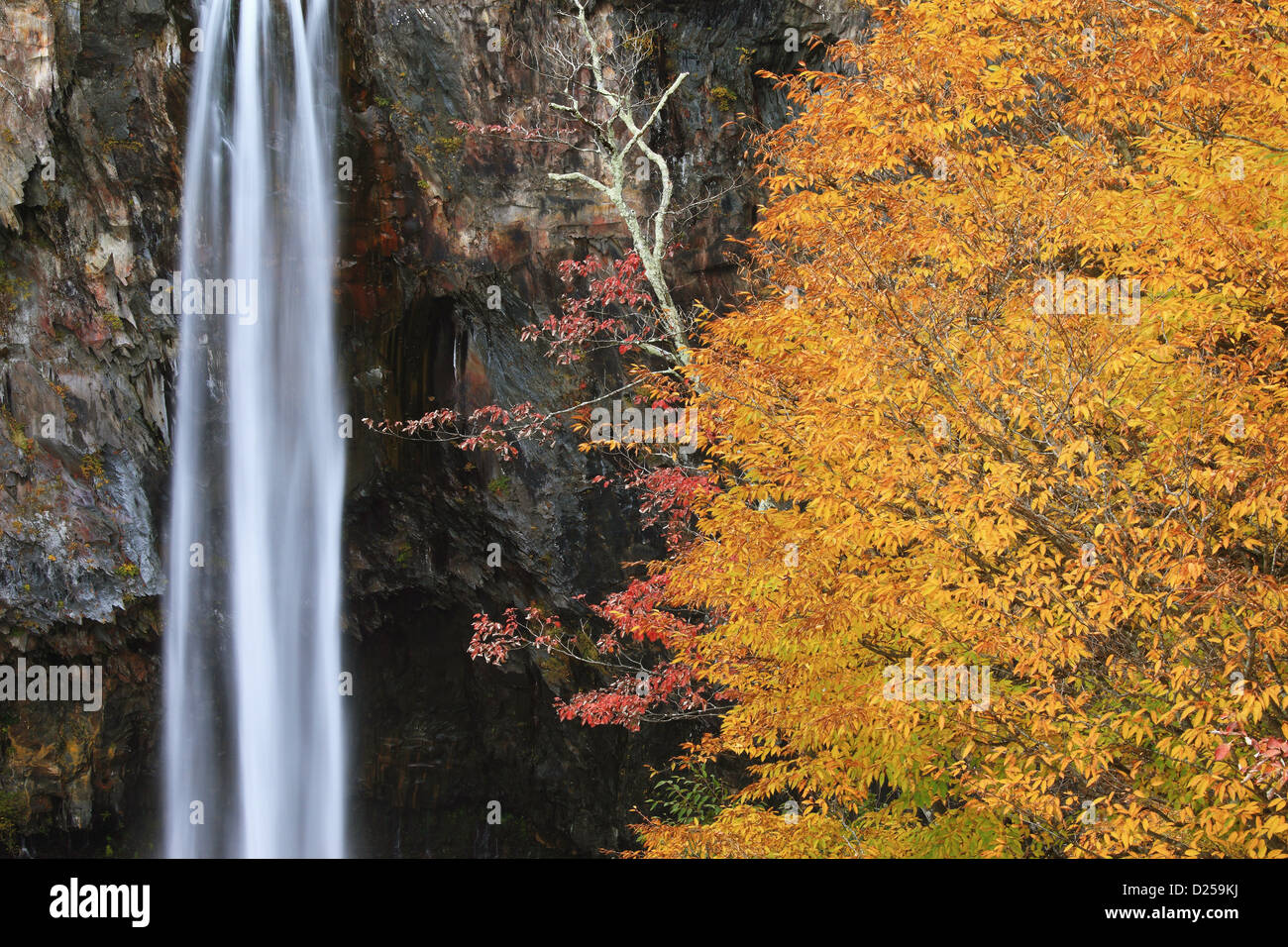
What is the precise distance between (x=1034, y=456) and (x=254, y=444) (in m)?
13.5

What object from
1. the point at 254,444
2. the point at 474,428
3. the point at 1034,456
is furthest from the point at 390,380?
the point at 1034,456

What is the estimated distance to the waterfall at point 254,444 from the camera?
1725 centimetres

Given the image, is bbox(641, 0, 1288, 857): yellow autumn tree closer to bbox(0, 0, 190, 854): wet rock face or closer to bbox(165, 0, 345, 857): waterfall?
bbox(165, 0, 345, 857): waterfall

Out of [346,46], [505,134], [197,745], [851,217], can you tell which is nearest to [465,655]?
[197,745]

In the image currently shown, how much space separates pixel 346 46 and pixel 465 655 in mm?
10500

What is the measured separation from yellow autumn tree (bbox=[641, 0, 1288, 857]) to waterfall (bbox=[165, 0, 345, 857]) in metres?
9.40

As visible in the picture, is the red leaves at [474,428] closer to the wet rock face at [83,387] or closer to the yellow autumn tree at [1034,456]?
the wet rock face at [83,387]

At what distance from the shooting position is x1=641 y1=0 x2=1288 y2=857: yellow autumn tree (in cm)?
697

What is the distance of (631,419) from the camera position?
16.7 metres

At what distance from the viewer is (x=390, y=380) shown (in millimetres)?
18250

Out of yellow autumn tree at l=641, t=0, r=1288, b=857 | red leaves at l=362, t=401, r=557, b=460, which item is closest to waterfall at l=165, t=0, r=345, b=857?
red leaves at l=362, t=401, r=557, b=460

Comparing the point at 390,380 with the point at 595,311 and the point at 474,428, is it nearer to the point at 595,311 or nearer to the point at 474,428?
the point at 474,428

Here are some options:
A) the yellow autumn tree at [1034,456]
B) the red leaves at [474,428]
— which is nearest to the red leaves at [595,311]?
the red leaves at [474,428]

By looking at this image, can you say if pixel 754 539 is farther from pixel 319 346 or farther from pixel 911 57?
pixel 319 346
